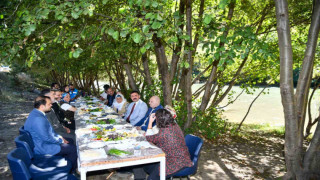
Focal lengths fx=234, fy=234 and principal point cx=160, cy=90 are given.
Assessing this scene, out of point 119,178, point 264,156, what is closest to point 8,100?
point 119,178

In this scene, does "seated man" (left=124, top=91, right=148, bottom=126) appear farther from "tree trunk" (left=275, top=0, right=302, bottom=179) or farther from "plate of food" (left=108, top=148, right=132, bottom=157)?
"tree trunk" (left=275, top=0, right=302, bottom=179)

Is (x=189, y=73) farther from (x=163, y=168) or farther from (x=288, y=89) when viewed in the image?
(x=163, y=168)

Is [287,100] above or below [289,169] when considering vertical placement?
above

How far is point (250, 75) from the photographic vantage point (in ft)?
27.5

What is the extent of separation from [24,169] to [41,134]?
1273mm

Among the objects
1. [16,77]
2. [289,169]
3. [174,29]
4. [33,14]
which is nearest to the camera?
[33,14]

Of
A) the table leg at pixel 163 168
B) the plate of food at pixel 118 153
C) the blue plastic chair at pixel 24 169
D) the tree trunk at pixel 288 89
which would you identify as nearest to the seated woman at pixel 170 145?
the table leg at pixel 163 168

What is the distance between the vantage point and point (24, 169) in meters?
2.38

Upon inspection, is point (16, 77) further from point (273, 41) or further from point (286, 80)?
point (286, 80)

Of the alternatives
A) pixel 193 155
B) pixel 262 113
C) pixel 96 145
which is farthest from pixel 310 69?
pixel 262 113

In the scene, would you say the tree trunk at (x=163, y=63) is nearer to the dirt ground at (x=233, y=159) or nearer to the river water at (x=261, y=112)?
the dirt ground at (x=233, y=159)

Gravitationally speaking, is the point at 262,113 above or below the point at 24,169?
below

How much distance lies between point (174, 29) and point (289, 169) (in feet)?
9.17

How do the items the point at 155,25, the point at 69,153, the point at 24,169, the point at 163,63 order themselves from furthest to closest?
the point at 163,63
the point at 69,153
the point at 155,25
the point at 24,169
